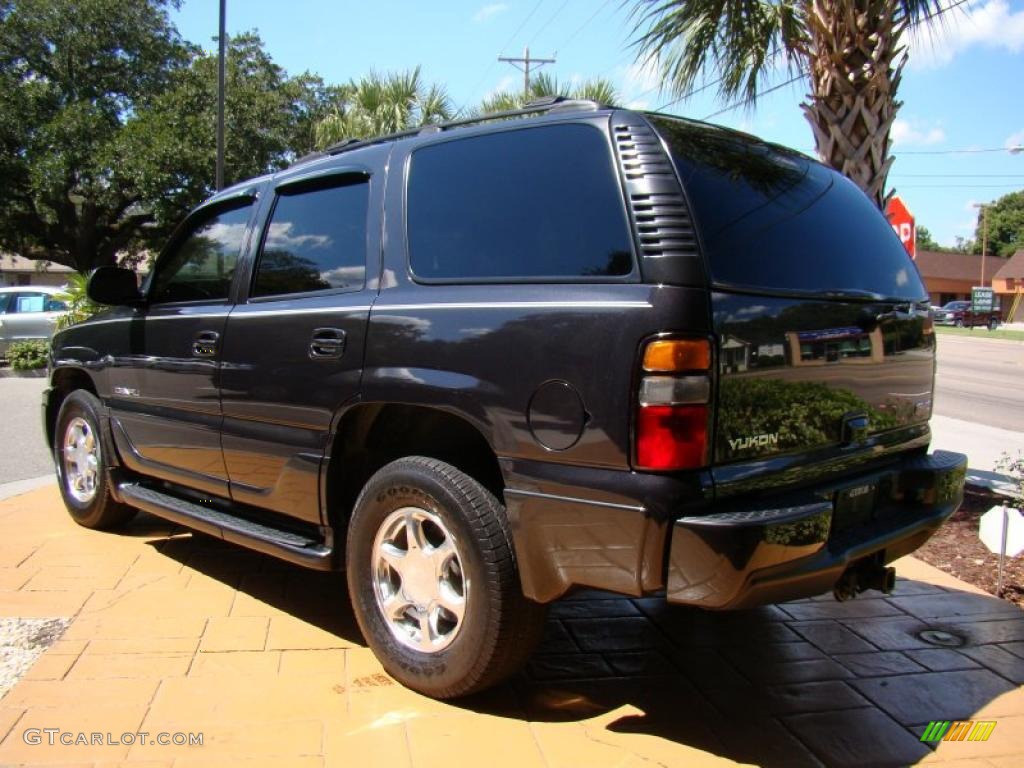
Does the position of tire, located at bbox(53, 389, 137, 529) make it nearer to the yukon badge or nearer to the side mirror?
the side mirror

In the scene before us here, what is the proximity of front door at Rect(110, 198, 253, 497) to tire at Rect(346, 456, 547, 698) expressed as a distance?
1.11 meters

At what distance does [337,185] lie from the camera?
3.71 m

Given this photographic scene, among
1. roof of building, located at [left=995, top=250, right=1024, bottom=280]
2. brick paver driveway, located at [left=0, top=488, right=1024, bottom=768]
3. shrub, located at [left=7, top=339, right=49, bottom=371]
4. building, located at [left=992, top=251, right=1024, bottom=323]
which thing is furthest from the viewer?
roof of building, located at [left=995, top=250, right=1024, bottom=280]

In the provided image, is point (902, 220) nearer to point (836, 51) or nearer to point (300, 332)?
point (836, 51)

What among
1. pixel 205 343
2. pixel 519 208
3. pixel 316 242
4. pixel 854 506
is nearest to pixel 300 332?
pixel 316 242

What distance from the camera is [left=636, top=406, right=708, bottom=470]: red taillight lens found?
246 centimetres

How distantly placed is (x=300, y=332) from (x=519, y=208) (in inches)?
43.4

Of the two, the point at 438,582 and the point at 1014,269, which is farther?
the point at 1014,269

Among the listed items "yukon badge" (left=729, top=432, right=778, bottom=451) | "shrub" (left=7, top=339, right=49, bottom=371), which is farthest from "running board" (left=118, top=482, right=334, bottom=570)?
"shrub" (left=7, top=339, right=49, bottom=371)

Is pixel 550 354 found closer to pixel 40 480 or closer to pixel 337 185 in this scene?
pixel 337 185

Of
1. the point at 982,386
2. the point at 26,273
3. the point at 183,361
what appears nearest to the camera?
the point at 183,361

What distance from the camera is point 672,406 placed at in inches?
96.7

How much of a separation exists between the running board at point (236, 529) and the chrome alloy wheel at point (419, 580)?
32 cm

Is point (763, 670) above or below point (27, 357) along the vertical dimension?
below
